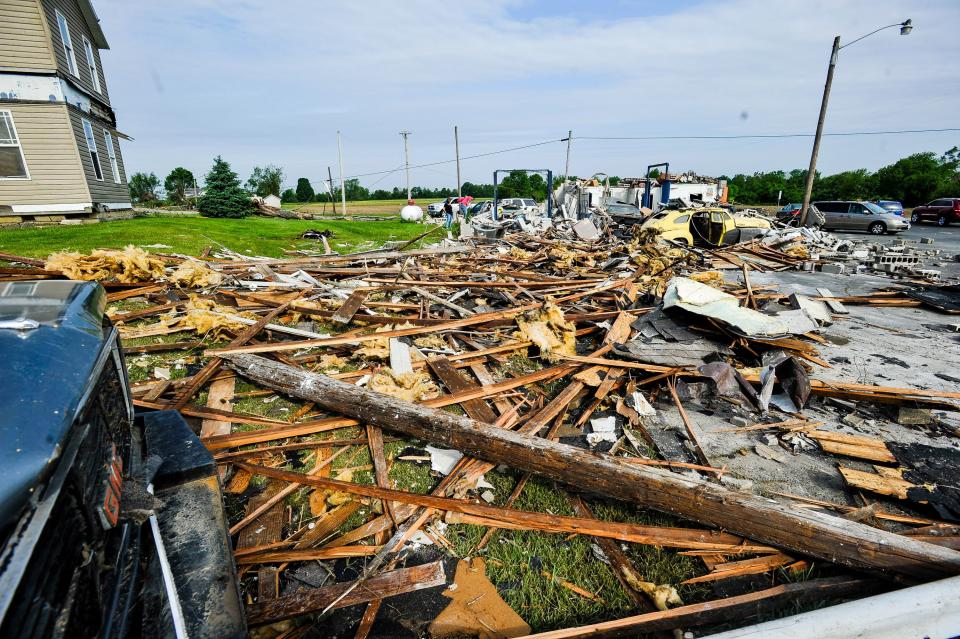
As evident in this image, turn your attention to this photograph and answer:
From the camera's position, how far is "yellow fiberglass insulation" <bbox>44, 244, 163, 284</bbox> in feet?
22.6

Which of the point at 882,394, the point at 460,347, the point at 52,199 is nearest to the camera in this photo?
the point at 882,394

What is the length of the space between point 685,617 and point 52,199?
63.0 feet

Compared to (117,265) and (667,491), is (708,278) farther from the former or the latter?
(117,265)

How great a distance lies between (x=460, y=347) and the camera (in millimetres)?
5445

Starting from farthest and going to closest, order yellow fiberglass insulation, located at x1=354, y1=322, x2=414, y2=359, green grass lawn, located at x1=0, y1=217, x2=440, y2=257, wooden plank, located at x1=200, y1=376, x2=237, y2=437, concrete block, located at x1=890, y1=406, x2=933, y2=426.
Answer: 1. green grass lawn, located at x1=0, y1=217, x2=440, y2=257
2. yellow fiberglass insulation, located at x1=354, y1=322, x2=414, y2=359
3. concrete block, located at x1=890, y1=406, x2=933, y2=426
4. wooden plank, located at x1=200, y1=376, x2=237, y2=437

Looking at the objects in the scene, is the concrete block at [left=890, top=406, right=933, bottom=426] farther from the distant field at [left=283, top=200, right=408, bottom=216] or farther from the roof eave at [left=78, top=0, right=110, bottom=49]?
the distant field at [left=283, top=200, right=408, bottom=216]

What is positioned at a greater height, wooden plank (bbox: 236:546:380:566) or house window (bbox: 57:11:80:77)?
house window (bbox: 57:11:80:77)

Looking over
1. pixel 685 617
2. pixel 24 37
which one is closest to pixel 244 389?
pixel 685 617

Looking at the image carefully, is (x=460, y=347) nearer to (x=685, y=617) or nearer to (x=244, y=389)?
(x=244, y=389)

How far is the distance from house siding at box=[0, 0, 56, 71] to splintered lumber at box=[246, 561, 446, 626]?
1861 cm

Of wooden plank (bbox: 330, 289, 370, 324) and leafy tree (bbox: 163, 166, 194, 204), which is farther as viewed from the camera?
leafy tree (bbox: 163, 166, 194, 204)

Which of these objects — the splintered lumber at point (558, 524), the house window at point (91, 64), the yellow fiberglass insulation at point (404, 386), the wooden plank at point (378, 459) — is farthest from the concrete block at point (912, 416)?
the house window at point (91, 64)

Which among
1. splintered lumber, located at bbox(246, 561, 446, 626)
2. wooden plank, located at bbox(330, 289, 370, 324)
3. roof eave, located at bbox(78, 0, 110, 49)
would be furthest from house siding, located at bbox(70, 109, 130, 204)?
splintered lumber, located at bbox(246, 561, 446, 626)

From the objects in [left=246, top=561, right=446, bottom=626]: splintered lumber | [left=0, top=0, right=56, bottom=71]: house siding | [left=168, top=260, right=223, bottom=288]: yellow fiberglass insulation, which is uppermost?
[left=0, top=0, right=56, bottom=71]: house siding
